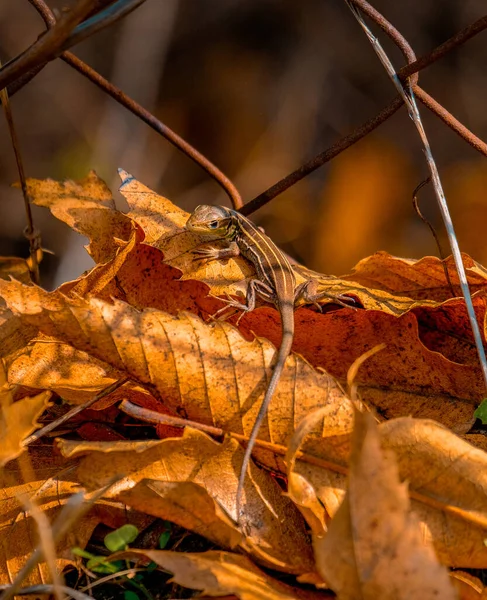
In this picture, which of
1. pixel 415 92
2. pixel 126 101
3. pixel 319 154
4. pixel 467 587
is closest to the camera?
pixel 467 587

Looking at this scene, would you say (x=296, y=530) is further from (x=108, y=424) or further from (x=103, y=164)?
(x=103, y=164)

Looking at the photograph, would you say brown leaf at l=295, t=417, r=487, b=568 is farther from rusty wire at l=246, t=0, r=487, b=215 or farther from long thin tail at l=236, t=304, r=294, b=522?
rusty wire at l=246, t=0, r=487, b=215

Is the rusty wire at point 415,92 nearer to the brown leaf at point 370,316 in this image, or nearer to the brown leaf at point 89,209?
the brown leaf at point 370,316

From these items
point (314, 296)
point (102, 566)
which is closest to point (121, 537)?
point (102, 566)

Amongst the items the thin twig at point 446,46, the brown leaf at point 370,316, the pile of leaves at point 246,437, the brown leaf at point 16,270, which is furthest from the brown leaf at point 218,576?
the brown leaf at point 16,270

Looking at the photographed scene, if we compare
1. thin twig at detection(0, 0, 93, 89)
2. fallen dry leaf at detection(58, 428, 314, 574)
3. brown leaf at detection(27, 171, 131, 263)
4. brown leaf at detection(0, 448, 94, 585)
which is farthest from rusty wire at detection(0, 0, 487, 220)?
brown leaf at detection(0, 448, 94, 585)

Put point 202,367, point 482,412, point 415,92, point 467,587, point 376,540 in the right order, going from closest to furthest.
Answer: point 376,540, point 467,587, point 202,367, point 482,412, point 415,92

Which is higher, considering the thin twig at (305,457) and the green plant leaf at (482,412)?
the green plant leaf at (482,412)

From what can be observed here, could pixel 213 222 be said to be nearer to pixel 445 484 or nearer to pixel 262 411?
pixel 262 411
